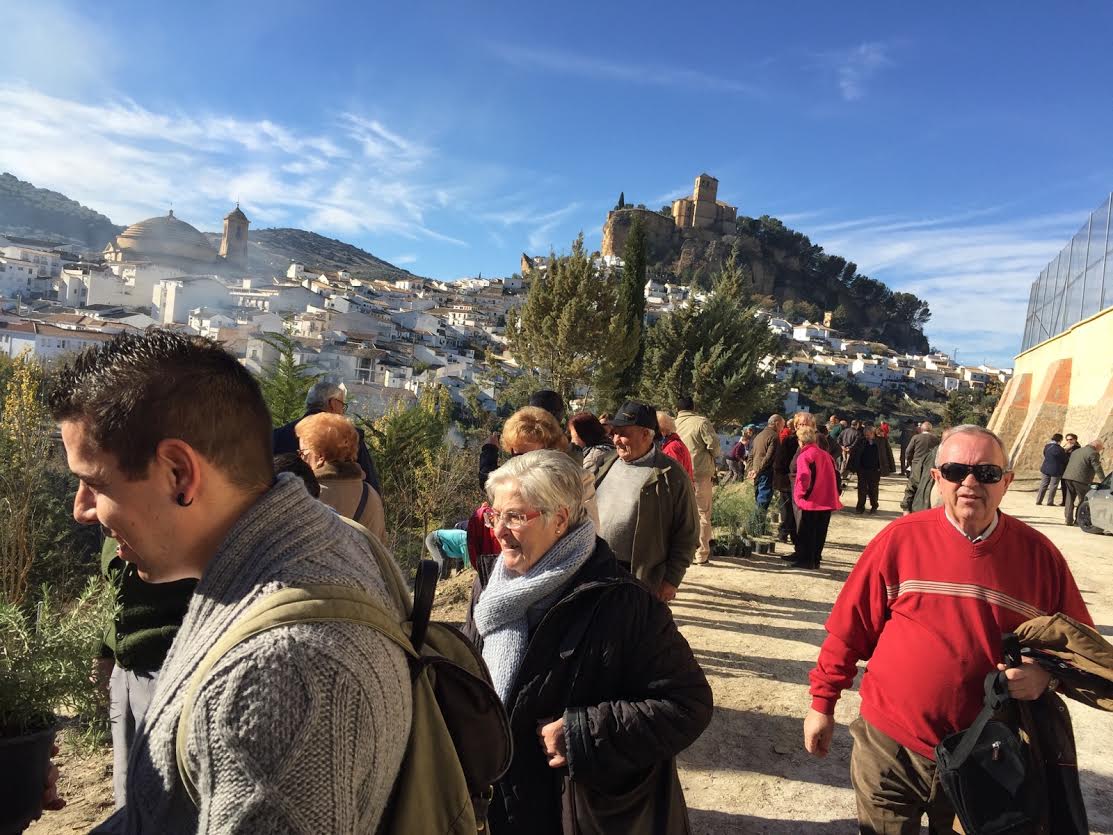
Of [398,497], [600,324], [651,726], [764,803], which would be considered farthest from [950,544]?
[600,324]

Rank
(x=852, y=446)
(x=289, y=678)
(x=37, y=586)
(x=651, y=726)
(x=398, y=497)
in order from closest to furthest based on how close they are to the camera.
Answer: (x=289, y=678)
(x=651, y=726)
(x=37, y=586)
(x=852, y=446)
(x=398, y=497)

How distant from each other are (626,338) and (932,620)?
58.2ft

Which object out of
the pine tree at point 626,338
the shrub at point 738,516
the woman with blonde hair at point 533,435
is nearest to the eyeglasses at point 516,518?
the woman with blonde hair at point 533,435

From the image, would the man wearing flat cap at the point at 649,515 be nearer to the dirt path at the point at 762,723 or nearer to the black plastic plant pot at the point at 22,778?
the dirt path at the point at 762,723

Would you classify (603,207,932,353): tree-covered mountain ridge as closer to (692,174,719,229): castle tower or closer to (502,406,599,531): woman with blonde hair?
(692,174,719,229): castle tower

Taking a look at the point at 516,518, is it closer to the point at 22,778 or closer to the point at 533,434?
the point at 533,434

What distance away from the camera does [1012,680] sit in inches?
77.2

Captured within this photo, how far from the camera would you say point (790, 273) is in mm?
119062

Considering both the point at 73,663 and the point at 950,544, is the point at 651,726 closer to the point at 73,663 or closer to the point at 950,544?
the point at 950,544

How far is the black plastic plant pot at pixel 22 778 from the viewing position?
187 cm

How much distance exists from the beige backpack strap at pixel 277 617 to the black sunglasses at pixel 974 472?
206cm

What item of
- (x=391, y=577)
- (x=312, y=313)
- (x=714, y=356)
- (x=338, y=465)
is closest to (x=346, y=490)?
(x=338, y=465)

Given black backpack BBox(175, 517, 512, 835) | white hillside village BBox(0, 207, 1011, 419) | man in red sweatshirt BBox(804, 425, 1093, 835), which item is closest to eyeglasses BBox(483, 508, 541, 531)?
black backpack BBox(175, 517, 512, 835)

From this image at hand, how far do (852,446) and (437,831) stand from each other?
37.3 ft
